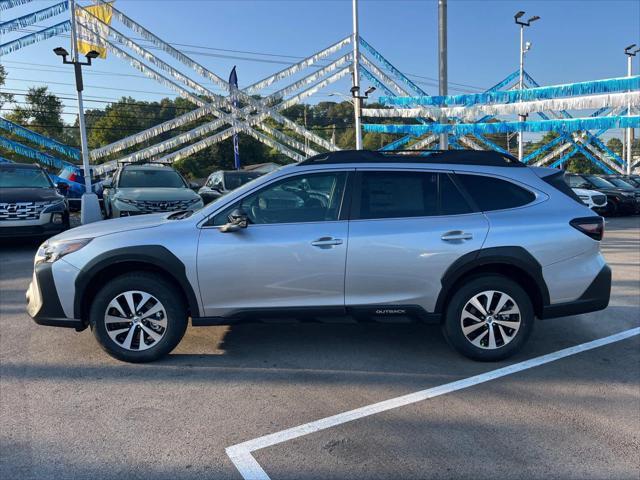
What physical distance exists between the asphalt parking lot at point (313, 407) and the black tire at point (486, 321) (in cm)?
15

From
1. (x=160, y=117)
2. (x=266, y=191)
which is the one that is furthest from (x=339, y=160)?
(x=160, y=117)

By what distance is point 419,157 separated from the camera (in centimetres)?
452

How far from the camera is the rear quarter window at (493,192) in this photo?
14.2 feet

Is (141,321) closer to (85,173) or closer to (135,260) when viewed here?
(135,260)

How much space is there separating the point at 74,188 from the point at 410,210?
761 inches

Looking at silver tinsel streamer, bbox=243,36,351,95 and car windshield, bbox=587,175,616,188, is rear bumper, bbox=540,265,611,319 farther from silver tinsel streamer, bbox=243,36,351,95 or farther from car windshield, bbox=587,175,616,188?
silver tinsel streamer, bbox=243,36,351,95

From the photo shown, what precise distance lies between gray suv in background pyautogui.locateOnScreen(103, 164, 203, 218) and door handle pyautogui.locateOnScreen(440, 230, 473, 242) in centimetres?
668

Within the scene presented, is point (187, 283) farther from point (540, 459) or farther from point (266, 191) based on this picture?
point (540, 459)

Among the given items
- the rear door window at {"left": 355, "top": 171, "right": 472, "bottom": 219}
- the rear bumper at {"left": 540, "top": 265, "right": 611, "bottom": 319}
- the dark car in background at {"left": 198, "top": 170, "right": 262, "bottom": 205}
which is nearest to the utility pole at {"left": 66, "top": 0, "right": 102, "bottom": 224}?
the dark car in background at {"left": 198, "top": 170, "right": 262, "bottom": 205}

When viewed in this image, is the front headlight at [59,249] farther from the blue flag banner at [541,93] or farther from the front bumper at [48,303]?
the blue flag banner at [541,93]

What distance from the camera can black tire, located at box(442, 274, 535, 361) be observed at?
4227 mm

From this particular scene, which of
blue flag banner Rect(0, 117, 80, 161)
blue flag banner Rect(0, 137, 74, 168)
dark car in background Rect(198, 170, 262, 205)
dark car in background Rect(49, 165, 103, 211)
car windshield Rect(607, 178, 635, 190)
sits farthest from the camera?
blue flag banner Rect(0, 137, 74, 168)

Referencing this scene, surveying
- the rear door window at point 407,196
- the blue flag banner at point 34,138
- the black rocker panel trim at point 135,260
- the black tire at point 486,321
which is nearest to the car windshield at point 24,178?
the black rocker panel trim at point 135,260

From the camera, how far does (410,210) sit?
426cm
